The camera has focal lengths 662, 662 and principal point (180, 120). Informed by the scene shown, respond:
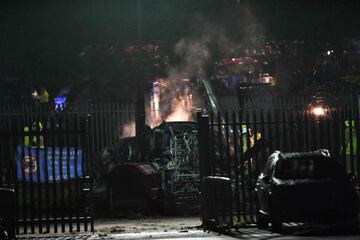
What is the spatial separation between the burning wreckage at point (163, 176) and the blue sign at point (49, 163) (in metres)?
3.04

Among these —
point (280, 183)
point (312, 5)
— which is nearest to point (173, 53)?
point (312, 5)

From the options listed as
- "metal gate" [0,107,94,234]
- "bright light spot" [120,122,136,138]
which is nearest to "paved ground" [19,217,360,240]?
"metal gate" [0,107,94,234]

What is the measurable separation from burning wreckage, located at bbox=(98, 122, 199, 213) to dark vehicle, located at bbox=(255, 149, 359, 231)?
4746 millimetres

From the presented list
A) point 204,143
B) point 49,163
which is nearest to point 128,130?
point 49,163

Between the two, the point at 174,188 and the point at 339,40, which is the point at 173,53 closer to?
the point at 339,40

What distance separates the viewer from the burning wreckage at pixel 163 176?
1614cm

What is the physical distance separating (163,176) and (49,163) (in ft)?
12.6

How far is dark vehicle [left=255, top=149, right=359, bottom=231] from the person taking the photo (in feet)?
36.8

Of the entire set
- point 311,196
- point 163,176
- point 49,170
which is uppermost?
point 49,170

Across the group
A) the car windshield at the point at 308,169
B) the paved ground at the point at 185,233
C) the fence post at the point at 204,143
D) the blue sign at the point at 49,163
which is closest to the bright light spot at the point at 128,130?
the paved ground at the point at 185,233

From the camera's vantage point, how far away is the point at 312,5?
24766 millimetres

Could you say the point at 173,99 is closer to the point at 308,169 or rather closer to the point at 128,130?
the point at 128,130

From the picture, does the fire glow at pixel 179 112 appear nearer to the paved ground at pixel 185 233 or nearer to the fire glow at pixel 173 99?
the fire glow at pixel 173 99

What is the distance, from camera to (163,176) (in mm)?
16484
